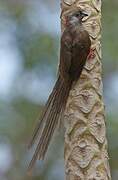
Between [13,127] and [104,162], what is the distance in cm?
126

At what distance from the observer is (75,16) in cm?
99

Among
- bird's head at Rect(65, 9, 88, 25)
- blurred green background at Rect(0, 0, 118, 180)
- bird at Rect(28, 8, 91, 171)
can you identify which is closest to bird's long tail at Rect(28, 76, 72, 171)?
bird at Rect(28, 8, 91, 171)

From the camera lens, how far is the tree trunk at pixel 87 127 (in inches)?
37.5

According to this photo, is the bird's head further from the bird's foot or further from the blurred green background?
the blurred green background

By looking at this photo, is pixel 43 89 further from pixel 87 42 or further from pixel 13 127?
pixel 87 42

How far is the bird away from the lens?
98cm

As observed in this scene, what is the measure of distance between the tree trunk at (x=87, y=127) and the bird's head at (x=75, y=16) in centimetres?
2

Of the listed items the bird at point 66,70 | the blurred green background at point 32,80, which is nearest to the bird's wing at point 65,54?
the bird at point 66,70

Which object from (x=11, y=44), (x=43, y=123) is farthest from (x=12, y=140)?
(x=43, y=123)

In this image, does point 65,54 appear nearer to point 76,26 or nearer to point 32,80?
point 76,26

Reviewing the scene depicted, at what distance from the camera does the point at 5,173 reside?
88.8 inches

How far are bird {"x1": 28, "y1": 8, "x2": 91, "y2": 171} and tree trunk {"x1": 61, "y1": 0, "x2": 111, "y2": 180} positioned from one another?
1 centimetres

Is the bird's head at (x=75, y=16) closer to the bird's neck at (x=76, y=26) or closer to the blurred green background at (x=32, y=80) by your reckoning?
the bird's neck at (x=76, y=26)

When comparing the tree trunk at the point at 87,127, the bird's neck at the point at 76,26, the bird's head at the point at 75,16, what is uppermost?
the bird's head at the point at 75,16
